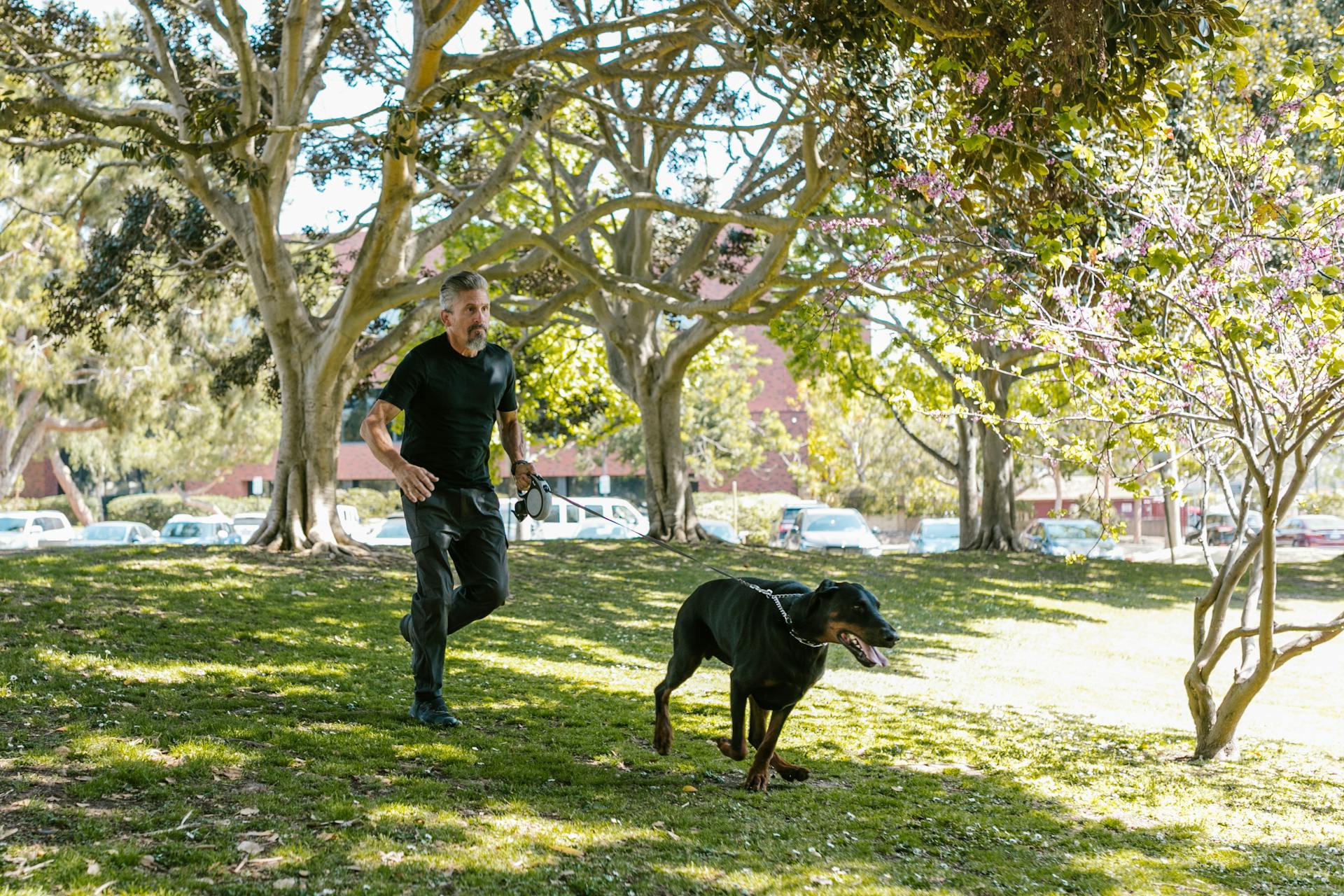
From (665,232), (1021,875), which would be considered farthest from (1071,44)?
(665,232)

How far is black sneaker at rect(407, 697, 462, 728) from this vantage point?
675 cm

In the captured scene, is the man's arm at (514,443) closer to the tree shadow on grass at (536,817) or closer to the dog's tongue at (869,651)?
the tree shadow on grass at (536,817)

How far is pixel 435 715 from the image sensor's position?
6750mm

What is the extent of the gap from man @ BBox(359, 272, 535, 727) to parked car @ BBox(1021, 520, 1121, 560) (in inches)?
942

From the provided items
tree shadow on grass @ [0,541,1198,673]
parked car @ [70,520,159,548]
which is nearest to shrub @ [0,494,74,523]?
parked car @ [70,520,159,548]

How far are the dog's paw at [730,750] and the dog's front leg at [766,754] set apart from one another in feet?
0.30

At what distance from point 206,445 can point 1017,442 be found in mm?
37789

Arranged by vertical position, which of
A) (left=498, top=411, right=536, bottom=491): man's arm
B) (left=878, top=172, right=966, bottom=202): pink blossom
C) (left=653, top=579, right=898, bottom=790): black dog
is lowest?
(left=653, top=579, right=898, bottom=790): black dog

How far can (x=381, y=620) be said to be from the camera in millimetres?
11781

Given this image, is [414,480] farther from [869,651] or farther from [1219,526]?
[1219,526]

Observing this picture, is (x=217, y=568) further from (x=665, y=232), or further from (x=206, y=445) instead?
(x=206, y=445)

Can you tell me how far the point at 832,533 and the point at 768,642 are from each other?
987 inches

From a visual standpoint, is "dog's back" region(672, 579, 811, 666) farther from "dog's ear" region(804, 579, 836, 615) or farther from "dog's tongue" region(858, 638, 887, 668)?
"dog's tongue" region(858, 638, 887, 668)

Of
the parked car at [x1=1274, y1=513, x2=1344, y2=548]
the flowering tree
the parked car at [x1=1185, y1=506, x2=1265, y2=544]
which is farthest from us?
Result: the parked car at [x1=1274, y1=513, x2=1344, y2=548]
